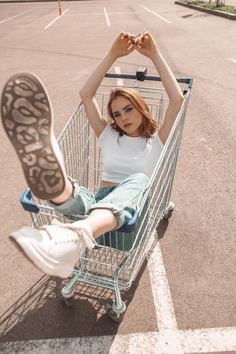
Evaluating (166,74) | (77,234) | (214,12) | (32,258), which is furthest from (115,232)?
(214,12)

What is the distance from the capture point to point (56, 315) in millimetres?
2494

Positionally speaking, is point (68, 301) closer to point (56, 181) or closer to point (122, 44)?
point (56, 181)

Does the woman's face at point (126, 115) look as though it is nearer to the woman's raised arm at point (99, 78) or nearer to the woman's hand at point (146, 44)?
the woman's raised arm at point (99, 78)

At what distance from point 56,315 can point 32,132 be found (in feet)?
4.36

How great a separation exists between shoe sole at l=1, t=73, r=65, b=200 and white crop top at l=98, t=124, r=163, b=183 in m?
0.88

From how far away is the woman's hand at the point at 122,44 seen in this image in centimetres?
258

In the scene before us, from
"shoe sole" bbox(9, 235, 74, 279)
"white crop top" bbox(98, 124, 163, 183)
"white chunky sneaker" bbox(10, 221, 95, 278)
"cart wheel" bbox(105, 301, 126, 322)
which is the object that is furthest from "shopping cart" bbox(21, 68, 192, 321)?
"shoe sole" bbox(9, 235, 74, 279)

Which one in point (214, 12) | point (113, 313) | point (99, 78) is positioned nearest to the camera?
point (113, 313)

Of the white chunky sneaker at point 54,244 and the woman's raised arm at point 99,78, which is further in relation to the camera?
the woman's raised arm at point 99,78

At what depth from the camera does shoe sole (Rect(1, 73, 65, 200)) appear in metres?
1.79

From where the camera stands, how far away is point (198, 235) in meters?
3.15

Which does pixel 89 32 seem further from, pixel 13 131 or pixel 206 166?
pixel 13 131

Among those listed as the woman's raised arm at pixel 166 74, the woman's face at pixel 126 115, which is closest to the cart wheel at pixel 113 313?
the woman's face at pixel 126 115

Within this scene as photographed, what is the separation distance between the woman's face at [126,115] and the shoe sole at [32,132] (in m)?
0.80
